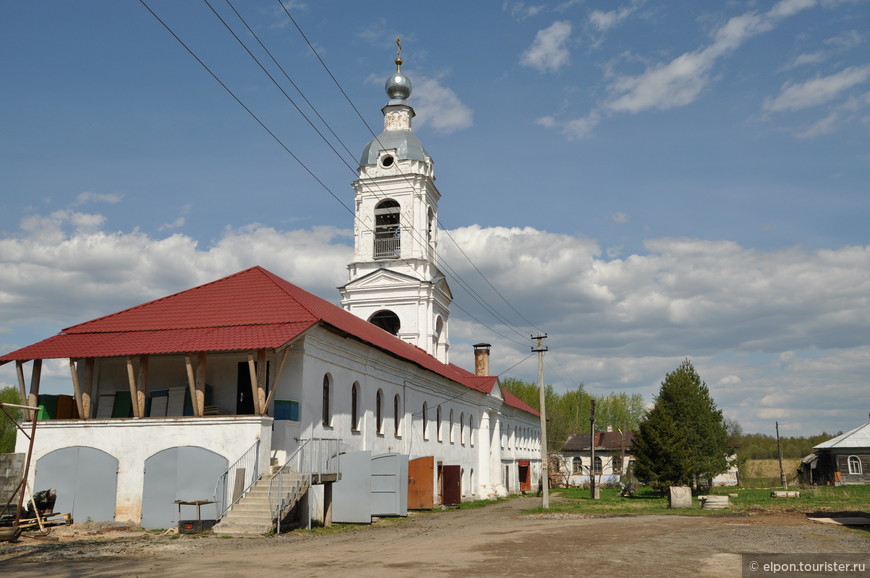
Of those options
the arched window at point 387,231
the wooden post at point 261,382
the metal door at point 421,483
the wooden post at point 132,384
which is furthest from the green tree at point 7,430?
the wooden post at point 261,382

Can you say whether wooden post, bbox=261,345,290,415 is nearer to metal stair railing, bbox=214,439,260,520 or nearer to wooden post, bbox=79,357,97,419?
metal stair railing, bbox=214,439,260,520

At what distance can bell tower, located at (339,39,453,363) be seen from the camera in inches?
1642

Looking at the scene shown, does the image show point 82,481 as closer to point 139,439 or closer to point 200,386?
point 139,439

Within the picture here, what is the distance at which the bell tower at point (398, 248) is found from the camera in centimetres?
4172

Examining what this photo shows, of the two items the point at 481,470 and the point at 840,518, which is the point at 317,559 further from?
the point at 481,470

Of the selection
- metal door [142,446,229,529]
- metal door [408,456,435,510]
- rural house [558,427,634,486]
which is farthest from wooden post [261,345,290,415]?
rural house [558,427,634,486]

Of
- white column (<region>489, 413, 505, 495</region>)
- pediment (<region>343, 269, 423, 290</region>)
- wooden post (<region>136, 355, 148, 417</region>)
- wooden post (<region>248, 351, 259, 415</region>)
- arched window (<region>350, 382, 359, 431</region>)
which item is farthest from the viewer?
white column (<region>489, 413, 505, 495</region>)

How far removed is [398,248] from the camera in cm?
4247

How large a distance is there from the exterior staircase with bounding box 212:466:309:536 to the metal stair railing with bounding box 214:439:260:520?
229 mm

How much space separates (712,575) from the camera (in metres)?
11.3

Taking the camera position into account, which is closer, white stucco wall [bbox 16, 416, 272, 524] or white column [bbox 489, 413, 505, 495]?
white stucco wall [bbox 16, 416, 272, 524]

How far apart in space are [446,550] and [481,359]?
39845 millimetres

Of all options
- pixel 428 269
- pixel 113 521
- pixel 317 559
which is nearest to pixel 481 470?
pixel 428 269

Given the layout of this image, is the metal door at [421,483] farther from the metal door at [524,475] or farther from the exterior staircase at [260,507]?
the metal door at [524,475]
